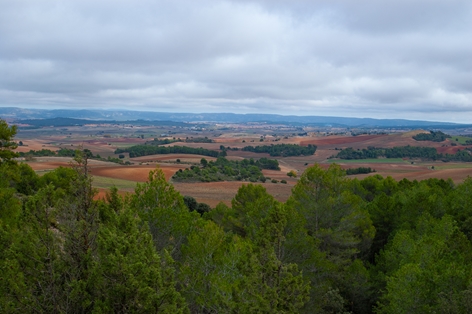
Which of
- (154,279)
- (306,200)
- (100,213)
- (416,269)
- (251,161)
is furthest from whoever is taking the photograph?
(251,161)

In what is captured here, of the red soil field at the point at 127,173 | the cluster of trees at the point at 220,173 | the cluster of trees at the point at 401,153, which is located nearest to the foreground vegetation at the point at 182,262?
the red soil field at the point at 127,173

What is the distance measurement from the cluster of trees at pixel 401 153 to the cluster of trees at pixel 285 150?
13829mm

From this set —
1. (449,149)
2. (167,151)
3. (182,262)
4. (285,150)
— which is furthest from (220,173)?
(449,149)

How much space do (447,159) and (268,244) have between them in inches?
4582

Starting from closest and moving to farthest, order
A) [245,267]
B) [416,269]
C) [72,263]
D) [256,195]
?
1. [72,263]
2. [245,267]
3. [416,269]
4. [256,195]

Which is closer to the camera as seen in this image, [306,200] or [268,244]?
[268,244]

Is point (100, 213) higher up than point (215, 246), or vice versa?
point (100, 213)

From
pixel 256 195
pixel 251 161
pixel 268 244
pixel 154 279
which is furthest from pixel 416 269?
pixel 251 161

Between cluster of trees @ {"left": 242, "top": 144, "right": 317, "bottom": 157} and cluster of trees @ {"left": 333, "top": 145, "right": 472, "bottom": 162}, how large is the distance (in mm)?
13829

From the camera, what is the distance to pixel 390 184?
3925 cm

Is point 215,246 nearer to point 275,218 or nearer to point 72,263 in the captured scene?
point 275,218

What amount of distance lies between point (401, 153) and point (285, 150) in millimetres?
38989

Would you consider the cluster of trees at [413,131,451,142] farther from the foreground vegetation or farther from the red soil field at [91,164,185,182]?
the foreground vegetation

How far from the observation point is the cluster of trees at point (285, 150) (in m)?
136
